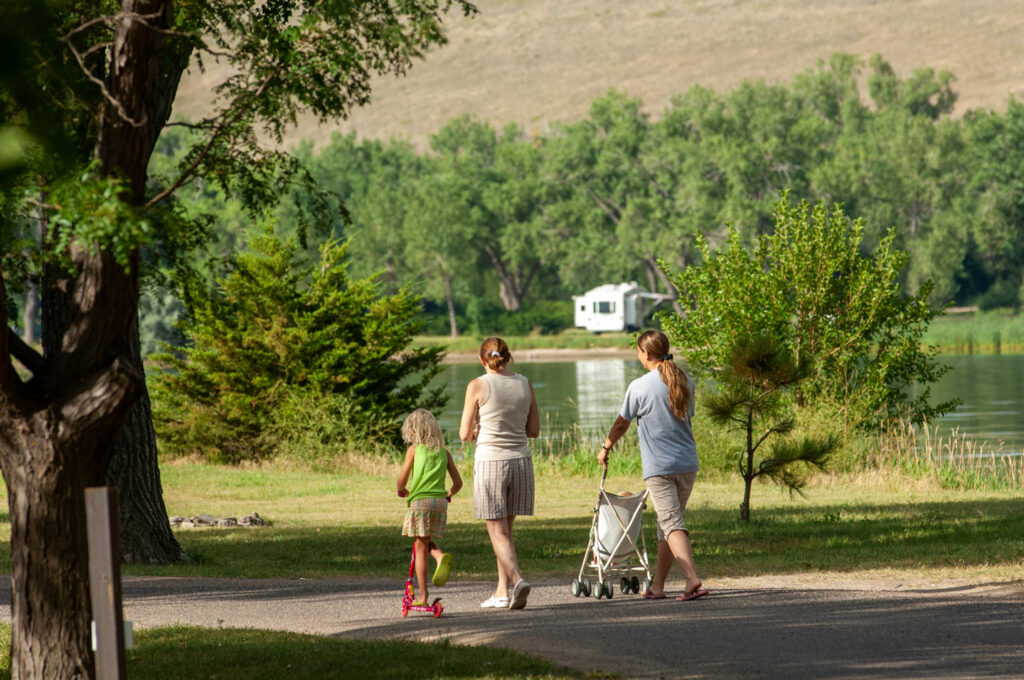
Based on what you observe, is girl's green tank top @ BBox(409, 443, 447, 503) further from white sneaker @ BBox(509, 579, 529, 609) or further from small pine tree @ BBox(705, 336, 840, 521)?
small pine tree @ BBox(705, 336, 840, 521)

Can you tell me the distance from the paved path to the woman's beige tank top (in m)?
1.07

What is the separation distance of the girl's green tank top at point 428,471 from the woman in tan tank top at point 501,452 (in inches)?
9.5

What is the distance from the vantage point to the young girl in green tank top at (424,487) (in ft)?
30.2

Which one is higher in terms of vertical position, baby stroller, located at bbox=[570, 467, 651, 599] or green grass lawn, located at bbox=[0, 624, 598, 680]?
baby stroller, located at bbox=[570, 467, 651, 599]

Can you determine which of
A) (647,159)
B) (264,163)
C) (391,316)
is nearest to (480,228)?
(647,159)

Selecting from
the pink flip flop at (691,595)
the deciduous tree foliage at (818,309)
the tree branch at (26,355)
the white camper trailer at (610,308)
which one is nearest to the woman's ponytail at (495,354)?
the pink flip flop at (691,595)

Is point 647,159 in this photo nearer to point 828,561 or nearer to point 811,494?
point 811,494

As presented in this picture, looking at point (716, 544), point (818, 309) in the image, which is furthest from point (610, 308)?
point (716, 544)

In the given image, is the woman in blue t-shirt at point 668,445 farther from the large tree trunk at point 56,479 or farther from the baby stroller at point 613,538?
the large tree trunk at point 56,479

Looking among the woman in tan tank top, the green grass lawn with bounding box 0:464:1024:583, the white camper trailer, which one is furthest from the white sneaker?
the white camper trailer

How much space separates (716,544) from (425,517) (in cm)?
516

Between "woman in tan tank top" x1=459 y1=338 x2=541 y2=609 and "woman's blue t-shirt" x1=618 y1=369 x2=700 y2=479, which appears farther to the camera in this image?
"woman's blue t-shirt" x1=618 y1=369 x2=700 y2=479

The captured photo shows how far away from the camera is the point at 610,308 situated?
98562mm

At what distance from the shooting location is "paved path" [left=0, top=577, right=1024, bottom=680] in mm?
7402
